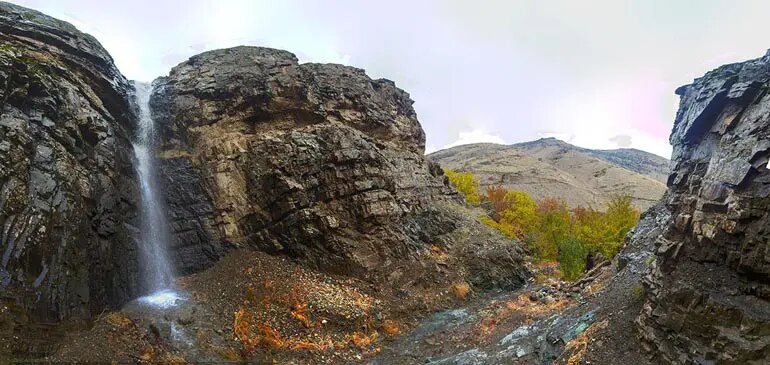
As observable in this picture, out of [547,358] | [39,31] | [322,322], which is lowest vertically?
[547,358]

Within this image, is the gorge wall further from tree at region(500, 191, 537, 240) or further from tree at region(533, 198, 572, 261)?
tree at region(500, 191, 537, 240)

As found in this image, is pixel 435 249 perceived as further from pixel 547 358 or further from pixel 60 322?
pixel 60 322

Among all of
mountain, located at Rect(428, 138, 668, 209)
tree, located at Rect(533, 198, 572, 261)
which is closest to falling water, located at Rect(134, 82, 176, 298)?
tree, located at Rect(533, 198, 572, 261)

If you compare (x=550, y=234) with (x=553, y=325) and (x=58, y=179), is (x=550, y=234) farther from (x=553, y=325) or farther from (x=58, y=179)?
(x=58, y=179)

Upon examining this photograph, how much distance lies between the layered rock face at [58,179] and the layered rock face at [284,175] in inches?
163

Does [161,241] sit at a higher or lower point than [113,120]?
lower

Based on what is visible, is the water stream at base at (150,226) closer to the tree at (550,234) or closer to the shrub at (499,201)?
the tree at (550,234)

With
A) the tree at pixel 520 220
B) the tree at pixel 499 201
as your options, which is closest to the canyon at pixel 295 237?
the tree at pixel 520 220

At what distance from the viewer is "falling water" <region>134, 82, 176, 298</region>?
19.6 metres

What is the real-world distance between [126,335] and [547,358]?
14274 millimetres

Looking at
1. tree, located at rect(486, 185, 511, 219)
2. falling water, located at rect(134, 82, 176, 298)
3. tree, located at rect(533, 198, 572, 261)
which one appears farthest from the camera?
tree, located at rect(486, 185, 511, 219)

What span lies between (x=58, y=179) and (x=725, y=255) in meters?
21.2

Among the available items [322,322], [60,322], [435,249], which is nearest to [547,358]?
[322,322]

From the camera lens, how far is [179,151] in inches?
999
